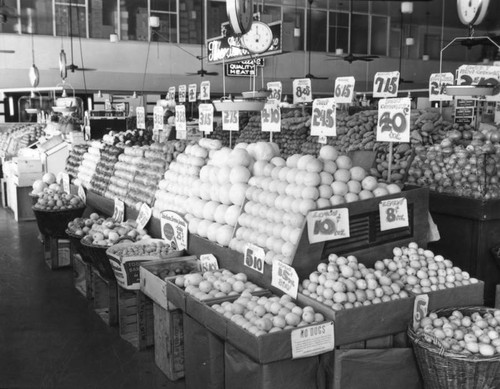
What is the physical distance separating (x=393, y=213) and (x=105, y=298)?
2.75m

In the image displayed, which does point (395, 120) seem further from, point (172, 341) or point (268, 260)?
point (172, 341)

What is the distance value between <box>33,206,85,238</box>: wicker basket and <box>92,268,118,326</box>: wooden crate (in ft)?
4.18

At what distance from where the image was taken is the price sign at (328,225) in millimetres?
3361

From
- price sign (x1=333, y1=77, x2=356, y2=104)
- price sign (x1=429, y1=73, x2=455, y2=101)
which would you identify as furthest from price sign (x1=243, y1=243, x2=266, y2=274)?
price sign (x1=429, y1=73, x2=455, y2=101)

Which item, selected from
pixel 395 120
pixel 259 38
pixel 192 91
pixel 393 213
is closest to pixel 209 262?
pixel 393 213

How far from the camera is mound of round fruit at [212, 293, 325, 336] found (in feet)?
9.46

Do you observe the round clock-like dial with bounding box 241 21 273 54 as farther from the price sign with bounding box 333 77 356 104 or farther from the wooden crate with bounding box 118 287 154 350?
the wooden crate with bounding box 118 287 154 350

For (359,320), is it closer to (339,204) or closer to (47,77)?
(339,204)

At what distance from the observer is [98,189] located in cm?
679

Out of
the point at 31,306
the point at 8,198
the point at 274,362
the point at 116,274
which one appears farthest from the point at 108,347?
the point at 8,198

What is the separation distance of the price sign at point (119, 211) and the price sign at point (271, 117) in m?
1.82

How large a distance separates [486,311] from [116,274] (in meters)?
2.52

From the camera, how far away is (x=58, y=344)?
430 cm

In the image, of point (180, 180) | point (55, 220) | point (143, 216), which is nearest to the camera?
point (180, 180)
